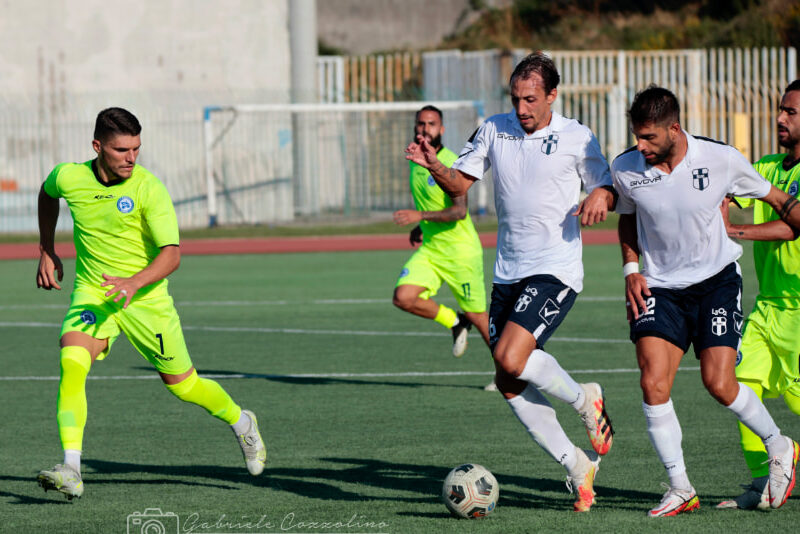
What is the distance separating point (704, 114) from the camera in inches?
1129

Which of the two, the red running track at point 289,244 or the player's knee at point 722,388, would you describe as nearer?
the player's knee at point 722,388

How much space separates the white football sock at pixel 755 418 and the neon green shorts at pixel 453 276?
13.9ft

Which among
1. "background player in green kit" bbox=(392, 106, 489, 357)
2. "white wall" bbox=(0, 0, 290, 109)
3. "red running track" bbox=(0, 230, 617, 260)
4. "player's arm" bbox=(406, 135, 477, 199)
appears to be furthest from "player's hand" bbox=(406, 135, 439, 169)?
"white wall" bbox=(0, 0, 290, 109)

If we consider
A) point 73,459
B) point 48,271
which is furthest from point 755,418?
point 48,271

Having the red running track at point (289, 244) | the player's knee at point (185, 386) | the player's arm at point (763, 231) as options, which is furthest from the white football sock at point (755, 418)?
the red running track at point (289, 244)

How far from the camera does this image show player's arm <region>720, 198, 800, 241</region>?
625 cm

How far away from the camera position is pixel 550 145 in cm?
655

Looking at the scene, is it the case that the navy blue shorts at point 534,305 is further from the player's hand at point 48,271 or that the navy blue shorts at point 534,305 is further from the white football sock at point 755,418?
the player's hand at point 48,271

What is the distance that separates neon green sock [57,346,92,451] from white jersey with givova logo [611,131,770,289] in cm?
298

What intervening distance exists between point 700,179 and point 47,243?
3.75 m

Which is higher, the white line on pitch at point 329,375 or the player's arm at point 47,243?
the player's arm at point 47,243

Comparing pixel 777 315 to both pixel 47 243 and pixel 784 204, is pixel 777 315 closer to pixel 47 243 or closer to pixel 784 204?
pixel 784 204

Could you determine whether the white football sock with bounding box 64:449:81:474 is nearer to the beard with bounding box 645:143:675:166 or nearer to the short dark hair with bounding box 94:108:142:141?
the short dark hair with bounding box 94:108:142:141

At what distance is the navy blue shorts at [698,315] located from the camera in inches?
241
